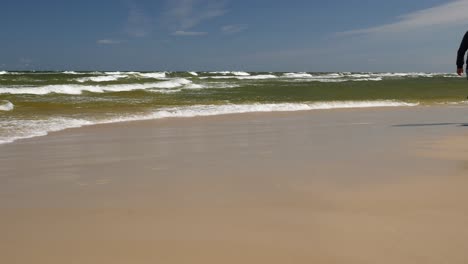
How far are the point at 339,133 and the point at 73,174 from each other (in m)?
4.59

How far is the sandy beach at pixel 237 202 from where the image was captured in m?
2.53

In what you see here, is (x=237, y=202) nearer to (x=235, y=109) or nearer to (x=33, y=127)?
(x=33, y=127)

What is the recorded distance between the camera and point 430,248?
2.48m

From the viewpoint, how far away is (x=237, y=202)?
3.48 metres

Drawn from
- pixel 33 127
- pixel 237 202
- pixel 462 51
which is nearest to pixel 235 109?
pixel 33 127

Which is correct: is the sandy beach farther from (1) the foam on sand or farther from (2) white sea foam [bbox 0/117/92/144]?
(1) the foam on sand

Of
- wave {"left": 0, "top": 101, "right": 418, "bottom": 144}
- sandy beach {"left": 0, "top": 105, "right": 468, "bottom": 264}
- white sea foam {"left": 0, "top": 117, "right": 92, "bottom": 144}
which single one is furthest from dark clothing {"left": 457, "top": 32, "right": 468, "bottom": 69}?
white sea foam {"left": 0, "top": 117, "right": 92, "bottom": 144}

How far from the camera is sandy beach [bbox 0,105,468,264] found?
2525mm

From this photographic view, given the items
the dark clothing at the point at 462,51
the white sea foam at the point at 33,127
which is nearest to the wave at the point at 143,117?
the white sea foam at the point at 33,127

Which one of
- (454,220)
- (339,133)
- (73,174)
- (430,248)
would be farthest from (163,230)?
(339,133)

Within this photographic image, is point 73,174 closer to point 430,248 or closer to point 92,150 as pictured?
point 92,150

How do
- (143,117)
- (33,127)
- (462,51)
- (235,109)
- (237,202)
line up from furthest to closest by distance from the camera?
(235,109)
(143,117)
(33,127)
(462,51)
(237,202)

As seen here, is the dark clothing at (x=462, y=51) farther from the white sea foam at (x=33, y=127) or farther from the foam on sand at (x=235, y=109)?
the white sea foam at (x=33, y=127)

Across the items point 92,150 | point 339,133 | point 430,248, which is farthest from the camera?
point 339,133
